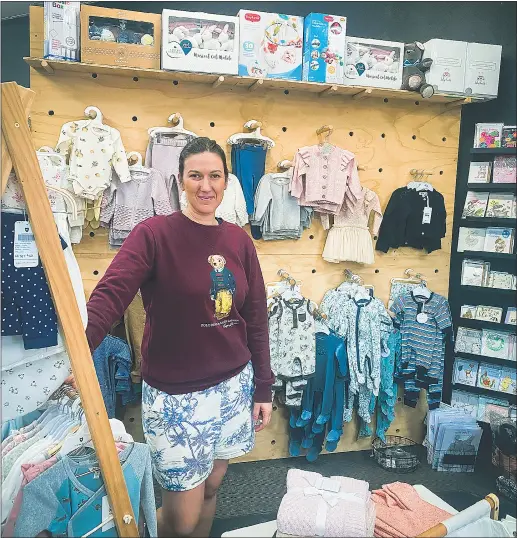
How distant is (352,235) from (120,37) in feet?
5.10

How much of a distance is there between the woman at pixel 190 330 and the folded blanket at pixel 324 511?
252 millimetres

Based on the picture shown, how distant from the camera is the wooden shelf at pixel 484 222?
239 cm

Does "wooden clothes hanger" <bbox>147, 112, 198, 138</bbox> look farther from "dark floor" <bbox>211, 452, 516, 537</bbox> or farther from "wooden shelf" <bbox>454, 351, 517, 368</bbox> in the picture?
"wooden shelf" <bbox>454, 351, 517, 368</bbox>

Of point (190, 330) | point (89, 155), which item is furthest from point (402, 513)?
point (89, 155)

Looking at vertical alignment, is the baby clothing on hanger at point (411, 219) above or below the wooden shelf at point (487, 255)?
above

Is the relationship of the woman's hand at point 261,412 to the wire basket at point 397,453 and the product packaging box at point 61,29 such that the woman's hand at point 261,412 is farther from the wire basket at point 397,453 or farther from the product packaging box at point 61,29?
the product packaging box at point 61,29

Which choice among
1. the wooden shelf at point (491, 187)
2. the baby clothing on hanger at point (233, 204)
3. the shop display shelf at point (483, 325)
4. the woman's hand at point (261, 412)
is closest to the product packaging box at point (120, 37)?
the baby clothing on hanger at point (233, 204)

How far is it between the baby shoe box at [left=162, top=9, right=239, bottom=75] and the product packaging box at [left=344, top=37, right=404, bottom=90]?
0.61 metres

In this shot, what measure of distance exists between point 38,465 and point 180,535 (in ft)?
1.36

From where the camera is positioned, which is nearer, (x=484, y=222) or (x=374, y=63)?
(x=374, y=63)

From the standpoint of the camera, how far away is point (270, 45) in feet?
7.69

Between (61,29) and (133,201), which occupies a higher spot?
(61,29)

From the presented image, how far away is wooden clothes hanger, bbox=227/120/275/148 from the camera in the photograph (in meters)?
2.51

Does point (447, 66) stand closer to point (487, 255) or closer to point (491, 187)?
point (491, 187)
